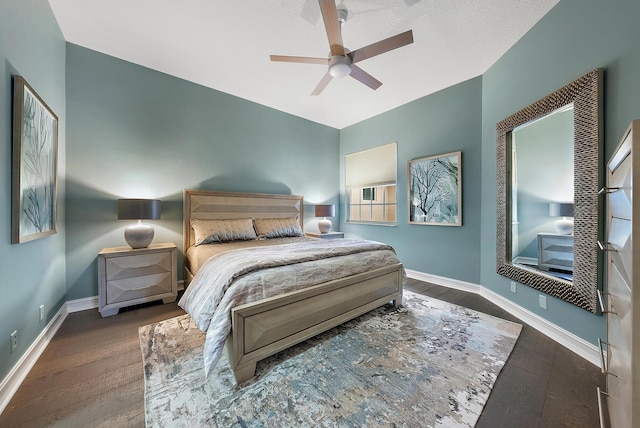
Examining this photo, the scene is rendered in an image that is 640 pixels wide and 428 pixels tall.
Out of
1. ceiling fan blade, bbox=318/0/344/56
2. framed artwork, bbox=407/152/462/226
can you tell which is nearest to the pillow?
framed artwork, bbox=407/152/462/226

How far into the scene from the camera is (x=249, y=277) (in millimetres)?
1711

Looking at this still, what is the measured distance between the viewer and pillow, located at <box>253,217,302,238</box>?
3.63 metres

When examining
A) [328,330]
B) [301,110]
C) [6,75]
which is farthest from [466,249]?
[6,75]

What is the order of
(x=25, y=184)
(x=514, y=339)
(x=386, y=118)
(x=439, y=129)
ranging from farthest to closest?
1. (x=386, y=118)
2. (x=439, y=129)
3. (x=514, y=339)
4. (x=25, y=184)

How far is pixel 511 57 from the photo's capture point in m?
2.67

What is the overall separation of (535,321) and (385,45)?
120 inches

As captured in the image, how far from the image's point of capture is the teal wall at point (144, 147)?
2.66m

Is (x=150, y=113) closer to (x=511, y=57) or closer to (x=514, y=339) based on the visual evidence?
(x=511, y=57)

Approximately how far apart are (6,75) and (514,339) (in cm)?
431

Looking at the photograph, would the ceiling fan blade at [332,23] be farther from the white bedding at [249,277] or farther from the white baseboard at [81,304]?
the white baseboard at [81,304]

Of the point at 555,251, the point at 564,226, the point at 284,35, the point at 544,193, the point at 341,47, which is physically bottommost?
the point at 555,251

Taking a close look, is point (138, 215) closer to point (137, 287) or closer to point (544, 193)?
point (137, 287)

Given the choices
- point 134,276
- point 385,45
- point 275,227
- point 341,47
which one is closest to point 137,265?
point 134,276

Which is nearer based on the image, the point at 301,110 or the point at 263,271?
the point at 263,271
